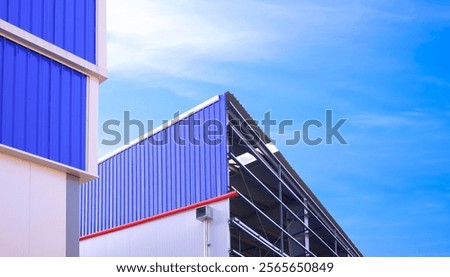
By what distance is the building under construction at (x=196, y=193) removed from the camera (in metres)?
27.4

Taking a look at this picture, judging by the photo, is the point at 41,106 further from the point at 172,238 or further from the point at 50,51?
the point at 172,238

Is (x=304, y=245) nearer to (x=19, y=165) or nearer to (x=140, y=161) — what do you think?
(x=140, y=161)

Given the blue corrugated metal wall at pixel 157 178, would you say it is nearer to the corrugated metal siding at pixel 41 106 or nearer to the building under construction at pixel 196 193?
the building under construction at pixel 196 193

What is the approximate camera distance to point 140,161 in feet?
104

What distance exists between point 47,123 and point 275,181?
53.0 feet

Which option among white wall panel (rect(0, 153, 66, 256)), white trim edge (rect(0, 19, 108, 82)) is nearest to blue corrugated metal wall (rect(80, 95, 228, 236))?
white trim edge (rect(0, 19, 108, 82))

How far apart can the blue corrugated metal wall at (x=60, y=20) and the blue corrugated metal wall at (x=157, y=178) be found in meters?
7.69

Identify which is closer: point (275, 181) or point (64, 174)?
point (64, 174)

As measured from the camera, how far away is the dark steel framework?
29.2 metres

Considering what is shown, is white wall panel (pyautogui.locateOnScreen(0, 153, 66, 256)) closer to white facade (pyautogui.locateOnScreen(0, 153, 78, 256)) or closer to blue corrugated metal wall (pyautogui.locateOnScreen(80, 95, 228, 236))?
white facade (pyautogui.locateOnScreen(0, 153, 78, 256))

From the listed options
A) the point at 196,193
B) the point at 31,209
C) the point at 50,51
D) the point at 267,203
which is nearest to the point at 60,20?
the point at 50,51

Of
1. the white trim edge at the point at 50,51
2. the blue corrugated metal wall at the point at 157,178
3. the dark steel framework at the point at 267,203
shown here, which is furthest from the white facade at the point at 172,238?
the white trim edge at the point at 50,51

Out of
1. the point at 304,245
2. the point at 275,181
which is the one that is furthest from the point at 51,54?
the point at 304,245

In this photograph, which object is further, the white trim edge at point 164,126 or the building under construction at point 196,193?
the white trim edge at point 164,126
